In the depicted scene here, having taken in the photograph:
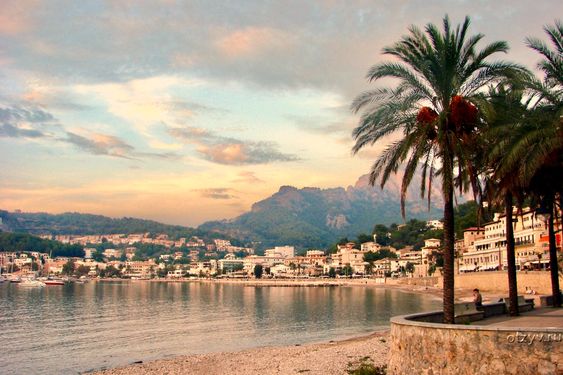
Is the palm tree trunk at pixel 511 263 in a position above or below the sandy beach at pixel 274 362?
above

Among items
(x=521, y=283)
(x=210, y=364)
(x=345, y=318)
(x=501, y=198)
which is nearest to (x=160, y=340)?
(x=210, y=364)

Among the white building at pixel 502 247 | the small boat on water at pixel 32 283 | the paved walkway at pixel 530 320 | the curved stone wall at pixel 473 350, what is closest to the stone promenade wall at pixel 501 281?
the white building at pixel 502 247

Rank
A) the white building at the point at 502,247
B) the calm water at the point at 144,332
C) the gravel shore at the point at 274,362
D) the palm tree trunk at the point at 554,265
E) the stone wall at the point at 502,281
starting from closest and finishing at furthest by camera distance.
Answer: the gravel shore at the point at 274,362, the palm tree trunk at the point at 554,265, the calm water at the point at 144,332, the stone wall at the point at 502,281, the white building at the point at 502,247

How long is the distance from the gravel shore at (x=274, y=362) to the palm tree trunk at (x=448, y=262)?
16.6 feet

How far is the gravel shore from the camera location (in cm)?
2230

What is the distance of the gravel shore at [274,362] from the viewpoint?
73.2ft

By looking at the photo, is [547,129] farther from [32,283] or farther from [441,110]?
[32,283]

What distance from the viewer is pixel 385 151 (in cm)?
1892

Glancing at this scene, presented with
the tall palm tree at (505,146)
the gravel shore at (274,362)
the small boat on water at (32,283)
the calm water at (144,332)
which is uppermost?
the tall palm tree at (505,146)

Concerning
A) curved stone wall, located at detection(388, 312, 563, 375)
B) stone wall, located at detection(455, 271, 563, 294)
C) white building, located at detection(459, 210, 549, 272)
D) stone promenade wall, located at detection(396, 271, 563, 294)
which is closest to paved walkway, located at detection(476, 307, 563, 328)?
curved stone wall, located at detection(388, 312, 563, 375)

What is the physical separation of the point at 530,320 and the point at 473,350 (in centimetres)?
856

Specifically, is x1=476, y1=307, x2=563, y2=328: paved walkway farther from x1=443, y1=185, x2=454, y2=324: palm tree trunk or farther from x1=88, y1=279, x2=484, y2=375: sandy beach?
x1=88, y1=279, x2=484, y2=375: sandy beach

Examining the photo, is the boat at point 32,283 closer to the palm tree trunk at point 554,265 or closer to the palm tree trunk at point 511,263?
the palm tree trunk at point 554,265

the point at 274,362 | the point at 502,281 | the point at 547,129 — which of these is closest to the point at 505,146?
the point at 547,129
